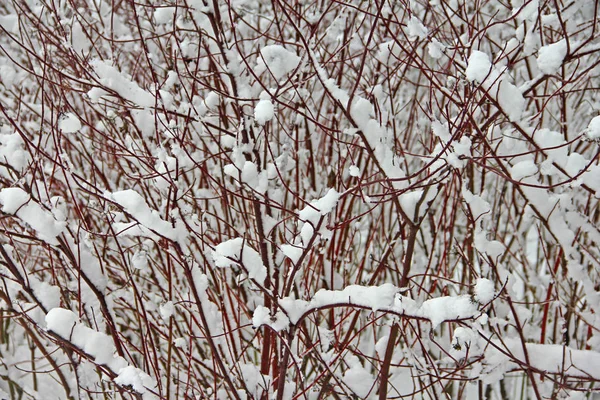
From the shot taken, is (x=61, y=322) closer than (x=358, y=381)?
Yes

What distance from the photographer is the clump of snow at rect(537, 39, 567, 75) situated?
179 cm

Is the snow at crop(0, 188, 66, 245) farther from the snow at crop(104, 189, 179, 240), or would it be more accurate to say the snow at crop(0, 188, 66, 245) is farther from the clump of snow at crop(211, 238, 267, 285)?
the clump of snow at crop(211, 238, 267, 285)

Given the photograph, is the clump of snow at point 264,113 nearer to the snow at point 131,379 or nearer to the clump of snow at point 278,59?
the clump of snow at point 278,59

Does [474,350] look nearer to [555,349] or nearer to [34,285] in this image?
[555,349]

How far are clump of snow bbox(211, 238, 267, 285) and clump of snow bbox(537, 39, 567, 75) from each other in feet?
4.06

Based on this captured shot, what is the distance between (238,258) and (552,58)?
132 centimetres

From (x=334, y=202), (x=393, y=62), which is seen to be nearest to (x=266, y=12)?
(x=393, y=62)

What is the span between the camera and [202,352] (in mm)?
2814

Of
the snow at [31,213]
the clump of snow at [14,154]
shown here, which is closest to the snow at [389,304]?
the snow at [31,213]

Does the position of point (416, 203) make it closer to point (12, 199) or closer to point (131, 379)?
point (131, 379)

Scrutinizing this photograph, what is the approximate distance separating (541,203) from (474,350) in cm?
73

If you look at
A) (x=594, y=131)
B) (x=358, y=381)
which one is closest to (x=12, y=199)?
(x=358, y=381)

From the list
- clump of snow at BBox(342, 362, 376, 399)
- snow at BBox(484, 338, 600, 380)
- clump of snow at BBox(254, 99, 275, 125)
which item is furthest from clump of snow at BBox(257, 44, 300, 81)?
snow at BBox(484, 338, 600, 380)

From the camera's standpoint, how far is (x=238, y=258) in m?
1.62
